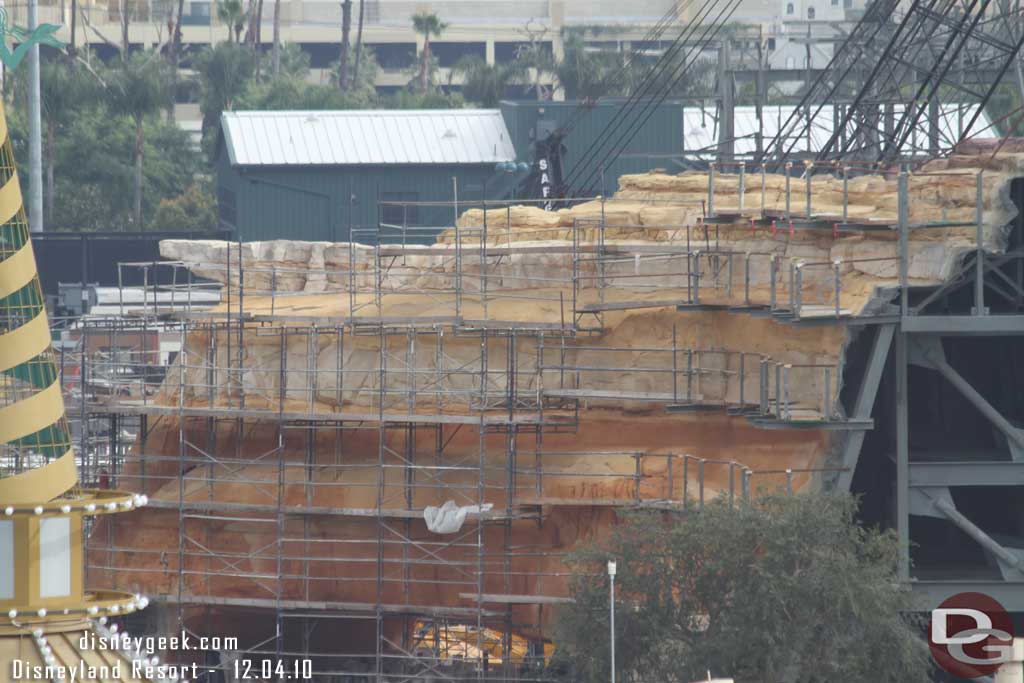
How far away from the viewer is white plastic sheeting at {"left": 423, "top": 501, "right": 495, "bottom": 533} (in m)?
41.2

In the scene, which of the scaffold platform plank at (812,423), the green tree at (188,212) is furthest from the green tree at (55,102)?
the scaffold platform plank at (812,423)

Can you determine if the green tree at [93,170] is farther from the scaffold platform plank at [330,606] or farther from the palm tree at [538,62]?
the scaffold platform plank at [330,606]

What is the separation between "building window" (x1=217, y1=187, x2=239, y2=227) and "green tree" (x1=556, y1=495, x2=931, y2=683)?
50.6 meters

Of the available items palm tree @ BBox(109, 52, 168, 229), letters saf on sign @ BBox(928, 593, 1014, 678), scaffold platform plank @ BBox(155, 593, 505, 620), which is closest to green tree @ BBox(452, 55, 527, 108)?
palm tree @ BBox(109, 52, 168, 229)

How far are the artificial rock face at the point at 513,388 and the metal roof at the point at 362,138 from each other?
3806 cm

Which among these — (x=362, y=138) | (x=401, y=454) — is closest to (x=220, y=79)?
(x=362, y=138)

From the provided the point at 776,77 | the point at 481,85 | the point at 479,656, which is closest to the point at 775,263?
the point at 479,656

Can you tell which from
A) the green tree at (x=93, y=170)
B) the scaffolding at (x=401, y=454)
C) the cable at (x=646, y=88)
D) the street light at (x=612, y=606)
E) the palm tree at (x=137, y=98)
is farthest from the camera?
the green tree at (x=93, y=170)

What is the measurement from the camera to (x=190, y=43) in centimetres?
14588

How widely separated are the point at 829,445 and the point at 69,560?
18.5m

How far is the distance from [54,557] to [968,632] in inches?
781

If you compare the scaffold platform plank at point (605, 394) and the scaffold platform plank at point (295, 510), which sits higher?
the scaffold platform plank at point (605, 394)

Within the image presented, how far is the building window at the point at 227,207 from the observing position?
285 ft

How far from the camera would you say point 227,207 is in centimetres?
8881
